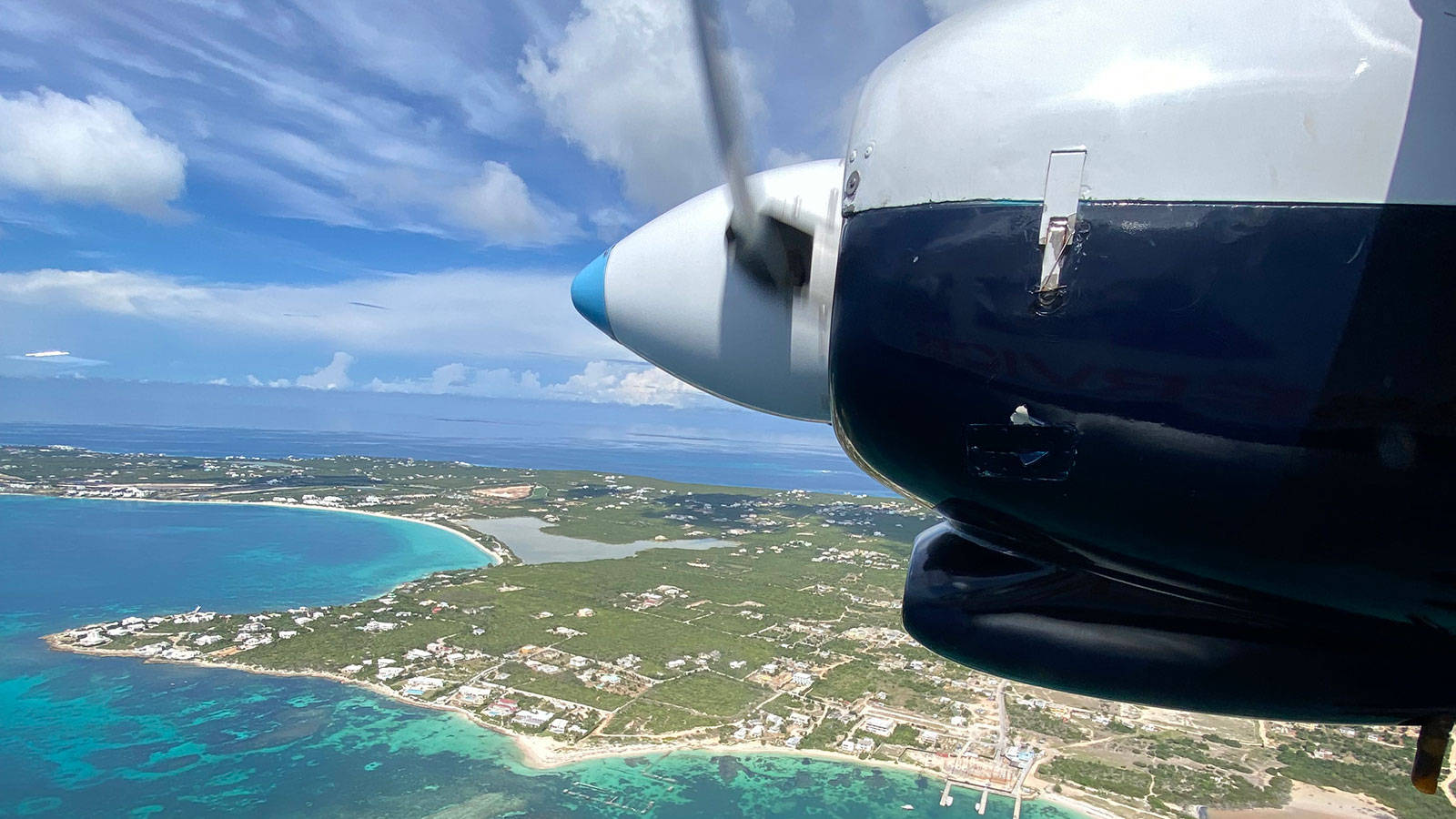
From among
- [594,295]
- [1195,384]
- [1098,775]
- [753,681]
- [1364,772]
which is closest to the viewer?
[1195,384]

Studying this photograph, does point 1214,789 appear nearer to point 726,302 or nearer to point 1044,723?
point 1044,723

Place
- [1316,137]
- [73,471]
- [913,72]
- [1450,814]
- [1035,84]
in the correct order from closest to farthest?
[1316,137]
[1035,84]
[913,72]
[1450,814]
[73,471]

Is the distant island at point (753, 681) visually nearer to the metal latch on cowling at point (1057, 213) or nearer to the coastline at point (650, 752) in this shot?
the coastline at point (650, 752)

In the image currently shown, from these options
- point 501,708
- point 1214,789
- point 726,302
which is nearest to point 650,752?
point 501,708

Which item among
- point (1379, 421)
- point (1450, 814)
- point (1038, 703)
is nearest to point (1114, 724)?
point (1038, 703)

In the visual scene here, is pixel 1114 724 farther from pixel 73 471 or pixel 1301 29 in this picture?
pixel 73 471
